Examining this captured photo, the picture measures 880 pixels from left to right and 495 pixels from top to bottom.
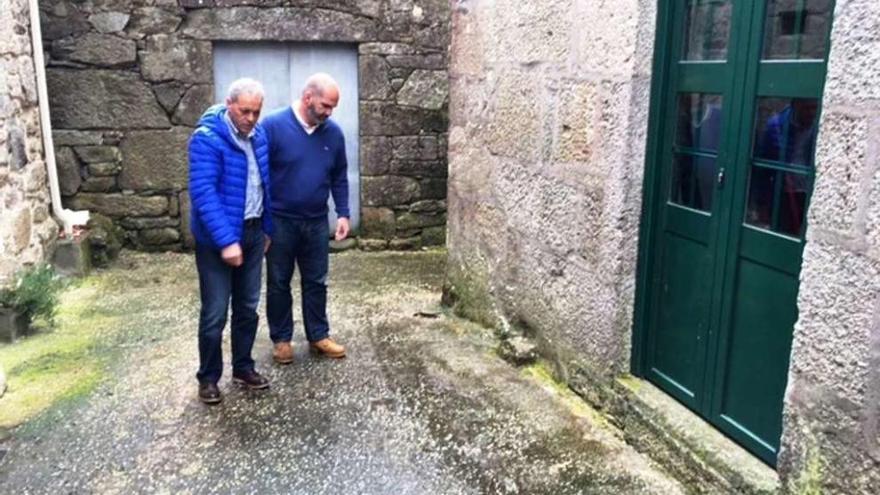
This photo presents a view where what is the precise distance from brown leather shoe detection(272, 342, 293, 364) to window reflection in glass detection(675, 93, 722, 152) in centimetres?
217

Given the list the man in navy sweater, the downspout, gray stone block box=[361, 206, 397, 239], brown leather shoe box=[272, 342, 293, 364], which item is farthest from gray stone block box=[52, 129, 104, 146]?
brown leather shoe box=[272, 342, 293, 364]

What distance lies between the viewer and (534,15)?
11.9ft

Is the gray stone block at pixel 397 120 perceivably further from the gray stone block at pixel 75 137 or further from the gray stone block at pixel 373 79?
the gray stone block at pixel 75 137

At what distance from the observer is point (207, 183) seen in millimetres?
3115

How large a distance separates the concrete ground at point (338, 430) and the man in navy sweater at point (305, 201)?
0.22 m

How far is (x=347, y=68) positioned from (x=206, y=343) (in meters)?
3.60

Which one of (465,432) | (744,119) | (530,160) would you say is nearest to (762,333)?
(744,119)

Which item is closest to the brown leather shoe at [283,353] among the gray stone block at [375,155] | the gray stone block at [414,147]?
the gray stone block at [375,155]

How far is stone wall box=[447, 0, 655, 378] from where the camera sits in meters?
3.02

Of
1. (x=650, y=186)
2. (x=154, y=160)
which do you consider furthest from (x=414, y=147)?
(x=650, y=186)

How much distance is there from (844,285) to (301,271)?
2619 mm

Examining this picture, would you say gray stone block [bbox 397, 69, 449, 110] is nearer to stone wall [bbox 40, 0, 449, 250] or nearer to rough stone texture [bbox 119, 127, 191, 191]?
stone wall [bbox 40, 0, 449, 250]

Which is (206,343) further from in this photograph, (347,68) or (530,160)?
(347,68)

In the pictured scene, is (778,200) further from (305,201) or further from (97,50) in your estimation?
(97,50)
